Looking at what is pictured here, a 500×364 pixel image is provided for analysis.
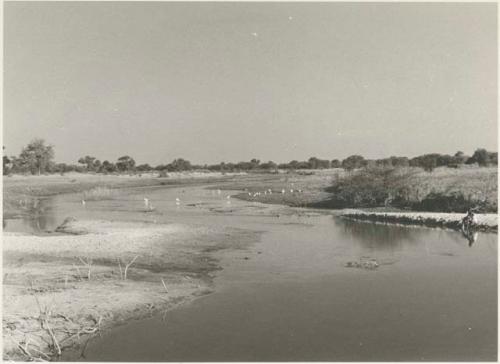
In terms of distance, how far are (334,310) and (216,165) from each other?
168322 millimetres

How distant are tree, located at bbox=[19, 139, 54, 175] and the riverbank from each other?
7879 centimetres

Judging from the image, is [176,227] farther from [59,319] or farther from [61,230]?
[59,319]

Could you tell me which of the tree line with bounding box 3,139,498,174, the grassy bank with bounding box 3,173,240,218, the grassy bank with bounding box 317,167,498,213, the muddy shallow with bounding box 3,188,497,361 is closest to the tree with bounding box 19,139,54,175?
the tree line with bounding box 3,139,498,174

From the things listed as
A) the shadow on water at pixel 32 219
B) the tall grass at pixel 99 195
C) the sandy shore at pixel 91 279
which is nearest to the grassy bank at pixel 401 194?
the sandy shore at pixel 91 279

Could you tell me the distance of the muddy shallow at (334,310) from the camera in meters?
12.4

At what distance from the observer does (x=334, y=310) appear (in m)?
15.2

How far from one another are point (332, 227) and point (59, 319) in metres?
21.9

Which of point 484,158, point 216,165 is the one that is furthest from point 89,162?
point 484,158

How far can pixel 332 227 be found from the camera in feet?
108

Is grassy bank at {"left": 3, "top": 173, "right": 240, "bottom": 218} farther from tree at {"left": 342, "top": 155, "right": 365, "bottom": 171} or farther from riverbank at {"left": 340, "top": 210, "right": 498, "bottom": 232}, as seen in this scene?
tree at {"left": 342, "top": 155, "right": 365, "bottom": 171}

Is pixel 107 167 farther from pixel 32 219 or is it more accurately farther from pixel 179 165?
pixel 32 219

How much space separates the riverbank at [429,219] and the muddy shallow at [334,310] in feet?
8.53

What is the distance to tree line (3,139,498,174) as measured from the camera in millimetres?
86688

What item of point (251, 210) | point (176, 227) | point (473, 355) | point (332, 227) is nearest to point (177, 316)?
point (473, 355)
